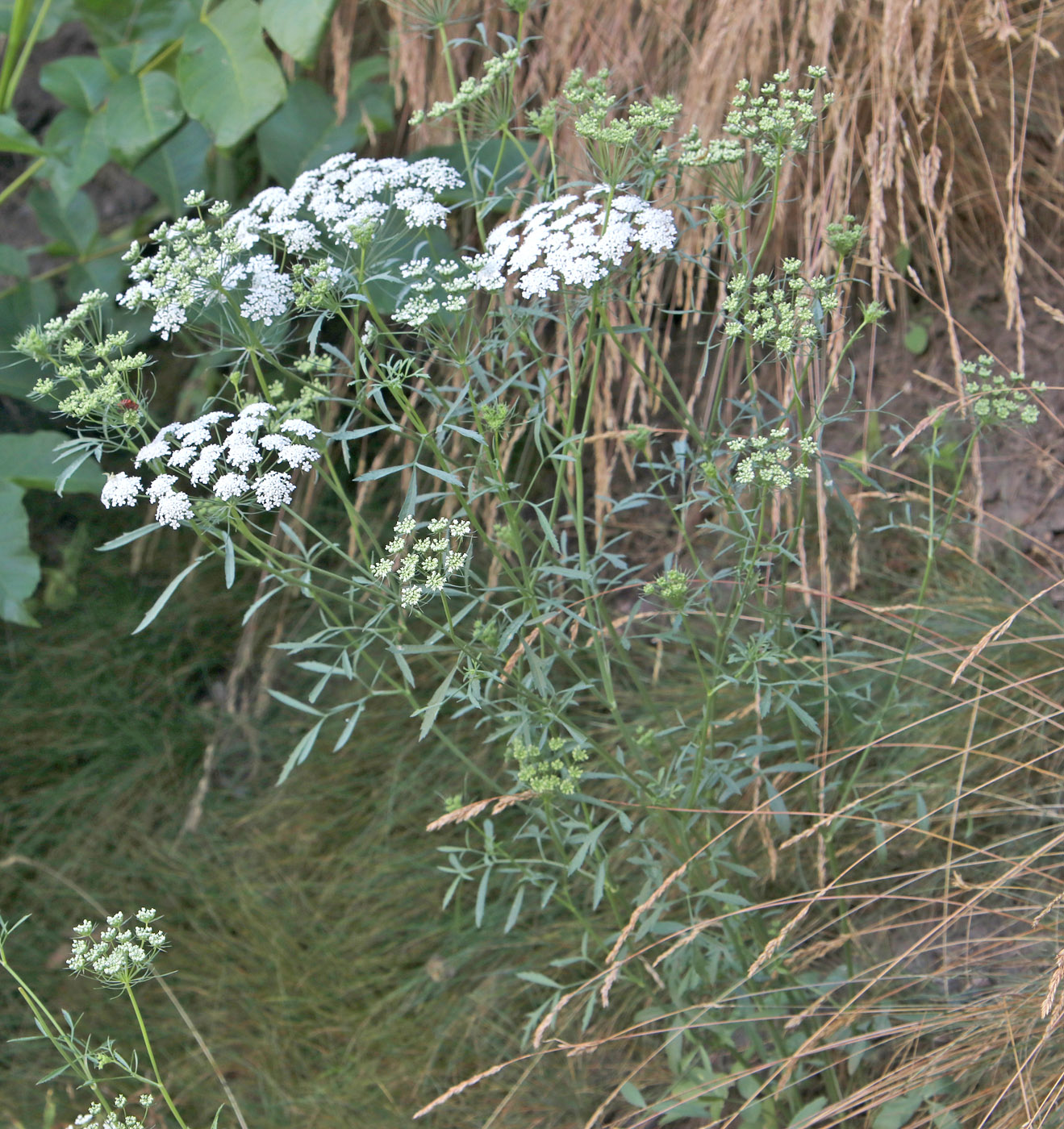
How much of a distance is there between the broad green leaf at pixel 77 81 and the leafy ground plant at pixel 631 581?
0.70 meters

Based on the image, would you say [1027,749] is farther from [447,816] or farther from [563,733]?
[447,816]

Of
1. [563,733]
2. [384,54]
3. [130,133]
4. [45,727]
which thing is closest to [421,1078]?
[563,733]

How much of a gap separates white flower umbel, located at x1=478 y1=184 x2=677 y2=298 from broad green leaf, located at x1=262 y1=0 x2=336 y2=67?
820 mm

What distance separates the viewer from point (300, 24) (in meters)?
1.80

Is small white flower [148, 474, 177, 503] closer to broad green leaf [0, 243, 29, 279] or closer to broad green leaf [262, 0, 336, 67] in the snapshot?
broad green leaf [262, 0, 336, 67]

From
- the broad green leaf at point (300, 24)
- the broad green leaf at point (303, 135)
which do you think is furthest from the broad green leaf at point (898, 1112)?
the broad green leaf at point (303, 135)

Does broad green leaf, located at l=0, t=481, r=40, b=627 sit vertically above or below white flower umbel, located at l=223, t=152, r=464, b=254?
below

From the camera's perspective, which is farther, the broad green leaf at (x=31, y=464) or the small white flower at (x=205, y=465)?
the broad green leaf at (x=31, y=464)

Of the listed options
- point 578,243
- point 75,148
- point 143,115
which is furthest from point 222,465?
point 75,148

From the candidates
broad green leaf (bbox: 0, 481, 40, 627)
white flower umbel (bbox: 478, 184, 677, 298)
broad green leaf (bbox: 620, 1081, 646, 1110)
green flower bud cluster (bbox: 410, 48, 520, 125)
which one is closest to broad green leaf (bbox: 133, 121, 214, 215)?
broad green leaf (bbox: 0, 481, 40, 627)

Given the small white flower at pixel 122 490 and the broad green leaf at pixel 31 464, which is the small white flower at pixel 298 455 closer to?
the small white flower at pixel 122 490

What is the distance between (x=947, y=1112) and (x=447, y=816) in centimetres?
74

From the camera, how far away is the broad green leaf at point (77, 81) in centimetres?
215

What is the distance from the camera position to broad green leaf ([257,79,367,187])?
7.34ft
